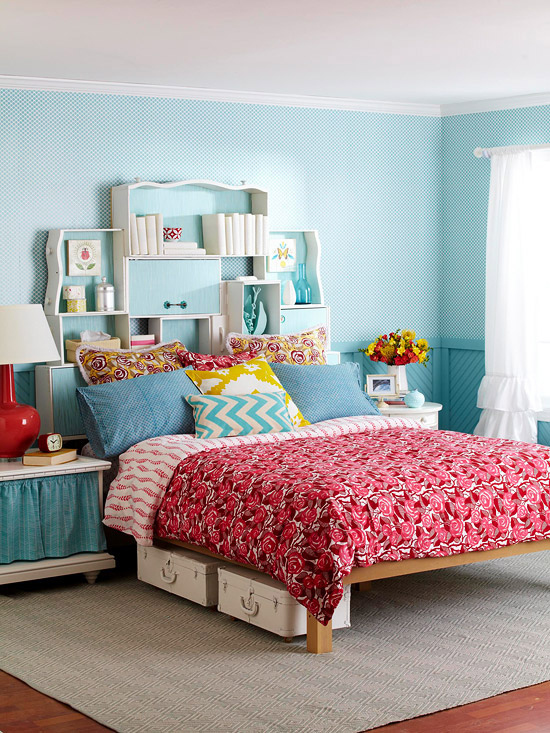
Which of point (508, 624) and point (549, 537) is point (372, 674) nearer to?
point (508, 624)

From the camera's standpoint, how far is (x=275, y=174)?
6406 millimetres

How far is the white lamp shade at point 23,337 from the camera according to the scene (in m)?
4.81

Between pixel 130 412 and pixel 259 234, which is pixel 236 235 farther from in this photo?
pixel 130 412

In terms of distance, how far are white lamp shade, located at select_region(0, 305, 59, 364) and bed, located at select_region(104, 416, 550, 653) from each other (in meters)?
0.65

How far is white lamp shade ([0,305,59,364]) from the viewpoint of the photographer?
4809 mm

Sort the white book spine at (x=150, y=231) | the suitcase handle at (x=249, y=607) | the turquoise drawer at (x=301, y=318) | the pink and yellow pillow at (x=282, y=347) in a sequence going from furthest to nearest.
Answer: the turquoise drawer at (x=301, y=318)
the pink and yellow pillow at (x=282, y=347)
the white book spine at (x=150, y=231)
the suitcase handle at (x=249, y=607)

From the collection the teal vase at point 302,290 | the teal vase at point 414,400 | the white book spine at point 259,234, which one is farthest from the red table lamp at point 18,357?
the teal vase at point 414,400

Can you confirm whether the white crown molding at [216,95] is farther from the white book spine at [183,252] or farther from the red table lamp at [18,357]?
the red table lamp at [18,357]

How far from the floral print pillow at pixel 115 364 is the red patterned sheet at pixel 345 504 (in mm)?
920

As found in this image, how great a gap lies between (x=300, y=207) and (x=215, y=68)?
4.47 ft

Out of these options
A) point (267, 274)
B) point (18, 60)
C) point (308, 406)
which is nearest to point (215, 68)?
point (18, 60)

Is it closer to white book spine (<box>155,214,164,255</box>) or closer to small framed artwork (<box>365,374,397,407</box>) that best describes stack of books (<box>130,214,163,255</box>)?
white book spine (<box>155,214,164,255</box>)

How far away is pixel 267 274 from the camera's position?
638cm

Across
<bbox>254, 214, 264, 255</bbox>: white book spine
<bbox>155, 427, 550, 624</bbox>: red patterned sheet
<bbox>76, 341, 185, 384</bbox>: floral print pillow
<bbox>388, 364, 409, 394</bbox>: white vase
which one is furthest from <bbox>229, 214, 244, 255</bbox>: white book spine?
<bbox>155, 427, 550, 624</bbox>: red patterned sheet
